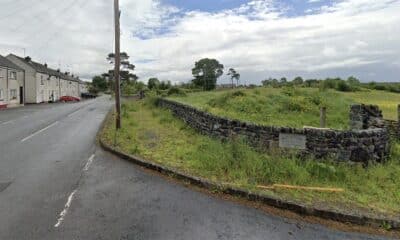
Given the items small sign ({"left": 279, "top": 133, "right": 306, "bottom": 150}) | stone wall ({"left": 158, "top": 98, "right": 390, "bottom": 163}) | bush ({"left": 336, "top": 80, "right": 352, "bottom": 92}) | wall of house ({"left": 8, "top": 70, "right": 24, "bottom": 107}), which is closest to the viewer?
stone wall ({"left": 158, "top": 98, "right": 390, "bottom": 163})

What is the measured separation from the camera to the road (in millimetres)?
4824

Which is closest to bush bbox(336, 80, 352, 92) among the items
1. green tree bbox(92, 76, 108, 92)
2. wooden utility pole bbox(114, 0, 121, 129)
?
wooden utility pole bbox(114, 0, 121, 129)

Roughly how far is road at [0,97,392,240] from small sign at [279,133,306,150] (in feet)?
10.1

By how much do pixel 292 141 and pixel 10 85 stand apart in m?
43.4

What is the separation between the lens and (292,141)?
8.50 metres

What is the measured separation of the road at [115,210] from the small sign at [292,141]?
3.09 metres

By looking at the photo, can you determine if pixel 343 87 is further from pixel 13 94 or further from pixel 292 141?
pixel 13 94

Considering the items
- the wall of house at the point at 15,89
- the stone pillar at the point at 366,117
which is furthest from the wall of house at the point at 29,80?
the stone pillar at the point at 366,117

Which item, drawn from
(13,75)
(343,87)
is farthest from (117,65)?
(343,87)

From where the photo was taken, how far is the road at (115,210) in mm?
4824

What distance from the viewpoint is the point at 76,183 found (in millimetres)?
7277

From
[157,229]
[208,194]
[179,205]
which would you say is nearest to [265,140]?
[208,194]

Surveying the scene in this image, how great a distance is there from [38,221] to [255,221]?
352 centimetres

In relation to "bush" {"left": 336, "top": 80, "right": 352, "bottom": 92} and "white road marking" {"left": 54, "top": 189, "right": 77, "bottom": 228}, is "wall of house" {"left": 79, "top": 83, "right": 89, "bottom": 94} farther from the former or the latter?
"white road marking" {"left": 54, "top": 189, "right": 77, "bottom": 228}
